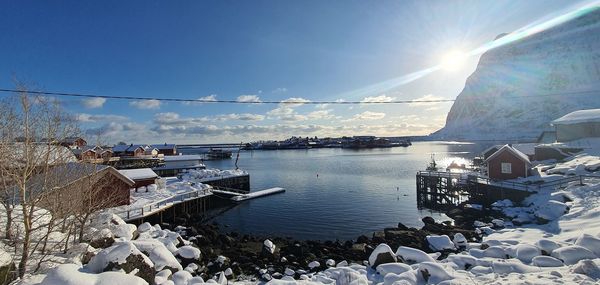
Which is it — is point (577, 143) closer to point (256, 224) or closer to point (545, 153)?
point (545, 153)

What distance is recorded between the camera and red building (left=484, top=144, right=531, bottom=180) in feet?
98.3

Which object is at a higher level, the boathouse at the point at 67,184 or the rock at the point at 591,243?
the boathouse at the point at 67,184

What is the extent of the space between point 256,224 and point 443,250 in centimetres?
1685

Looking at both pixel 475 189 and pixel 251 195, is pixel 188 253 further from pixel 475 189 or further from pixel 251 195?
pixel 475 189

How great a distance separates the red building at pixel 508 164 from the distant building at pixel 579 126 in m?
14.8

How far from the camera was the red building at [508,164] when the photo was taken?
29953 mm

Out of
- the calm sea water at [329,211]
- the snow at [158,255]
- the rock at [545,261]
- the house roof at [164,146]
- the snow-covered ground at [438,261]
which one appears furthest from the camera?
the house roof at [164,146]

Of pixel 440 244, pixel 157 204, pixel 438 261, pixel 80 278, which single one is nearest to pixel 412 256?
pixel 438 261

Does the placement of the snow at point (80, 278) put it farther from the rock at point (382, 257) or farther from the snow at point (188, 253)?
the rock at point (382, 257)

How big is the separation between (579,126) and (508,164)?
56.0ft

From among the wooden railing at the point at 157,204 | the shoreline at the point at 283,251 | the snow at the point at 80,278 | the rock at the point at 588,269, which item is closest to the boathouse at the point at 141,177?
the wooden railing at the point at 157,204

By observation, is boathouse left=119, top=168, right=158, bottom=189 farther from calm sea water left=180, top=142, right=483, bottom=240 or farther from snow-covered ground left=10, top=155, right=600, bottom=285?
snow-covered ground left=10, top=155, right=600, bottom=285

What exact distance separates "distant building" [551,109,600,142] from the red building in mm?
14790

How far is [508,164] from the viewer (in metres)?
30.9
